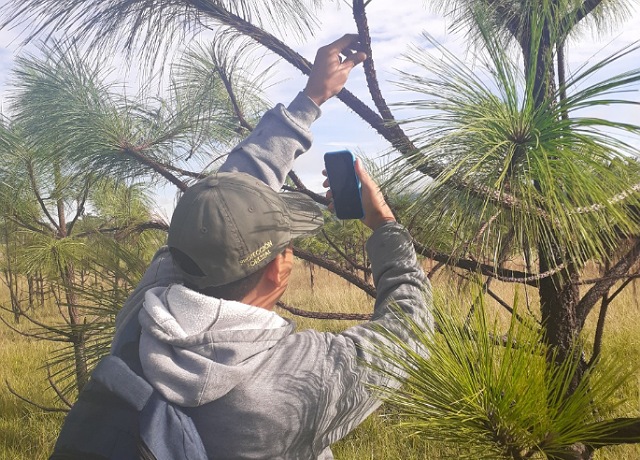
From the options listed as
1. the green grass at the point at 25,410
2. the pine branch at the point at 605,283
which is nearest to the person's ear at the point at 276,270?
the pine branch at the point at 605,283

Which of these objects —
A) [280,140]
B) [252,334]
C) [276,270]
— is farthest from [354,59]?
[252,334]

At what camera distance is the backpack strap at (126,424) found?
2.25ft

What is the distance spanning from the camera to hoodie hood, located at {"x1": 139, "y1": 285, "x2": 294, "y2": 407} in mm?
703

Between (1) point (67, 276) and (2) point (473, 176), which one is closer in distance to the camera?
(2) point (473, 176)

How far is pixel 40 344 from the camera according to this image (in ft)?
16.9

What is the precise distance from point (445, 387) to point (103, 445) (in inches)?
17.6

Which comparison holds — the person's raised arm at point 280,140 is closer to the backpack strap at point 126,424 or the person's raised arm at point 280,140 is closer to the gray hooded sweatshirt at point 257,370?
the gray hooded sweatshirt at point 257,370

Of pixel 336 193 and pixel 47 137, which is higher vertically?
pixel 47 137

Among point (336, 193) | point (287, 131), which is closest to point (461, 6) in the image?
point (287, 131)

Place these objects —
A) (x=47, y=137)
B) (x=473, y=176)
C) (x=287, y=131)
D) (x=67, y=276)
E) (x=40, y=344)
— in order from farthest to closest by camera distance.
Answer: (x=40, y=344)
(x=67, y=276)
(x=47, y=137)
(x=287, y=131)
(x=473, y=176)

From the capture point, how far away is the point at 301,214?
0.99m

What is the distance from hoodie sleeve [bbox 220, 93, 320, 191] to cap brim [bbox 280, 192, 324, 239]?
0.30 feet

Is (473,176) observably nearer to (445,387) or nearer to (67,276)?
(445,387)

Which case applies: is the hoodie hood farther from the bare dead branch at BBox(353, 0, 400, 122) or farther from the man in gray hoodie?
the bare dead branch at BBox(353, 0, 400, 122)
